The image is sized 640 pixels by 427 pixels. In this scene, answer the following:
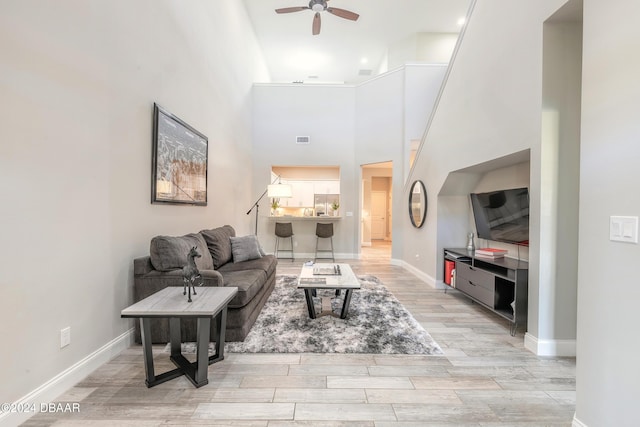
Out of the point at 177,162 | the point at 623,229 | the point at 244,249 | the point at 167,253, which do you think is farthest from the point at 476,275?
the point at 177,162

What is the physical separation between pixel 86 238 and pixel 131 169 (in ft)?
2.41

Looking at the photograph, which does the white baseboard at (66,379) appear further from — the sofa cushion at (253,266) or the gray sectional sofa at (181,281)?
the sofa cushion at (253,266)

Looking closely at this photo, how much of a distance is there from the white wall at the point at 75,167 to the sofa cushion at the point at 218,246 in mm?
416

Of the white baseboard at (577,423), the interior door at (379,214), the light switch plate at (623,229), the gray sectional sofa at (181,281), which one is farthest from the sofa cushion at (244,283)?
the interior door at (379,214)

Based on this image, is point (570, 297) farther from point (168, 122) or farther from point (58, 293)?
point (168, 122)

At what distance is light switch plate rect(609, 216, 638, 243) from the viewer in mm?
1164

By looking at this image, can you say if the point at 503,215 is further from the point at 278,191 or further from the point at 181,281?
the point at 278,191

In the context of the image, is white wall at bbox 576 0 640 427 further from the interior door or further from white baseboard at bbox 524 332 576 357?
the interior door

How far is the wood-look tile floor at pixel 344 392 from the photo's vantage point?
4.99ft

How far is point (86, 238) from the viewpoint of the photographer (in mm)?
1899

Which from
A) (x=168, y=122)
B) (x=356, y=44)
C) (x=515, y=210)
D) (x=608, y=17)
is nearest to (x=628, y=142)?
(x=608, y=17)

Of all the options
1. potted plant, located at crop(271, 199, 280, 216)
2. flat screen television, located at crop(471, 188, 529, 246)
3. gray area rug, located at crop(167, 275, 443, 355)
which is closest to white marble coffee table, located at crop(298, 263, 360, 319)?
gray area rug, located at crop(167, 275, 443, 355)

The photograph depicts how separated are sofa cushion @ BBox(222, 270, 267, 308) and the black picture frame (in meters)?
1.09

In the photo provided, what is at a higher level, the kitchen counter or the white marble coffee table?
the kitchen counter
